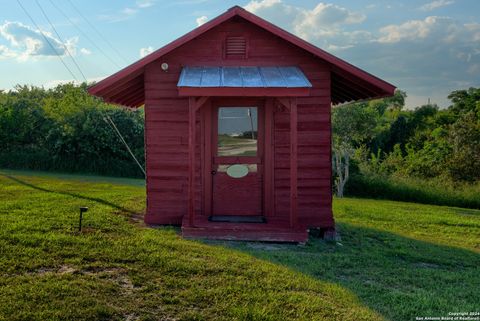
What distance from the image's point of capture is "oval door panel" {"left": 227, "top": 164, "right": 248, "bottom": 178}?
8617 mm

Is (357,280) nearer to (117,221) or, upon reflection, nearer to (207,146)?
(207,146)

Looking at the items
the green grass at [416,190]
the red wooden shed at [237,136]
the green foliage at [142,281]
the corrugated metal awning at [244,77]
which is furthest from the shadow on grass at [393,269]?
the green grass at [416,190]

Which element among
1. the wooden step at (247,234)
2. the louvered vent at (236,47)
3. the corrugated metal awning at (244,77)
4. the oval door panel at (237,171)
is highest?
the louvered vent at (236,47)

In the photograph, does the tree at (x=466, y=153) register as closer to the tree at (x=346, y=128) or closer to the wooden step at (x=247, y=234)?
the tree at (x=346, y=128)

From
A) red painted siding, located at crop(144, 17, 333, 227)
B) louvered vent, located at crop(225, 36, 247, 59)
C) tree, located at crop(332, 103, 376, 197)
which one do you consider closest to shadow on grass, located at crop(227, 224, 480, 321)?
red painted siding, located at crop(144, 17, 333, 227)

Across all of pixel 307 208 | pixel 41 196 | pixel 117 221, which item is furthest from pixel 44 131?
pixel 307 208

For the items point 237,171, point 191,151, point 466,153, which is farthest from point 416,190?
point 191,151

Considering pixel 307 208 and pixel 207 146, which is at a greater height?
pixel 207 146

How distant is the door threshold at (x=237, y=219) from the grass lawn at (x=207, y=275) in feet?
2.80

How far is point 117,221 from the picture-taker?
853 cm

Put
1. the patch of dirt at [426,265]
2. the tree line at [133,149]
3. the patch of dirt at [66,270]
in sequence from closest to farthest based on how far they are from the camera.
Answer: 1. the patch of dirt at [66,270]
2. the patch of dirt at [426,265]
3. the tree line at [133,149]

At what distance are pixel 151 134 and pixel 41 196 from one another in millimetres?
4522

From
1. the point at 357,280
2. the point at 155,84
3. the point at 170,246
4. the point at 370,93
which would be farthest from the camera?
the point at 370,93

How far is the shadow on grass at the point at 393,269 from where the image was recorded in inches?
195
